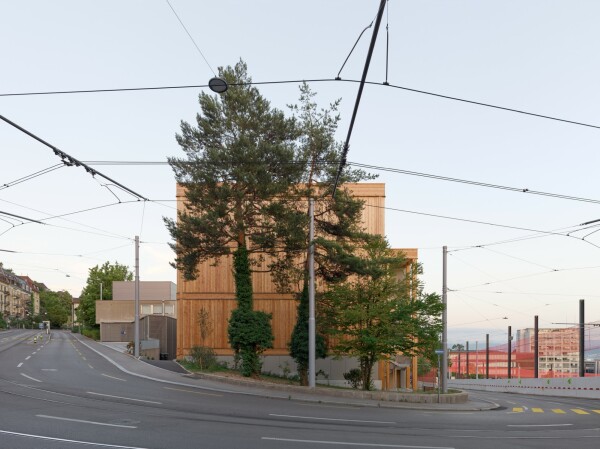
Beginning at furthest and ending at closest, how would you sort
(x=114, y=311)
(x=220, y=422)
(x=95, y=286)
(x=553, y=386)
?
1. (x=95, y=286)
2. (x=114, y=311)
3. (x=553, y=386)
4. (x=220, y=422)

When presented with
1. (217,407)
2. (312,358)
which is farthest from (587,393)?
(217,407)

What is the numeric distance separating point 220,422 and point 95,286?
82058mm

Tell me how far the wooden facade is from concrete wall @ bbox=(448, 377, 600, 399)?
18341 mm

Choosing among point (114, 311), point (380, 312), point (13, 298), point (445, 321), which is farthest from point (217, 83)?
point (13, 298)

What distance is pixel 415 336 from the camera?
26.8m

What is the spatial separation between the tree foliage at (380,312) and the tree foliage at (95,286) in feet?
227

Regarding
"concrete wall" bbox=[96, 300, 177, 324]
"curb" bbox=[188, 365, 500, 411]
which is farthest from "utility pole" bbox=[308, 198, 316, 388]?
"concrete wall" bbox=[96, 300, 177, 324]

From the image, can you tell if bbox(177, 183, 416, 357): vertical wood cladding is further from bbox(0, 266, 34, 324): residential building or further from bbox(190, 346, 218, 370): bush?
bbox(0, 266, 34, 324): residential building

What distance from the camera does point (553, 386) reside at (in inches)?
1863

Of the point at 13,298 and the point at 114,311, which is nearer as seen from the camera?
the point at 114,311

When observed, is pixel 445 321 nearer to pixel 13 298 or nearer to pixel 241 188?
pixel 241 188

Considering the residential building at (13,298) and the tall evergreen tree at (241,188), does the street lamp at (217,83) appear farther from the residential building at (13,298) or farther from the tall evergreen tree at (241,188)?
the residential building at (13,298)

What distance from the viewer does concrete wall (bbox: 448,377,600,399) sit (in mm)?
41938

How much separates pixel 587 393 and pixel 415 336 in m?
23.0
